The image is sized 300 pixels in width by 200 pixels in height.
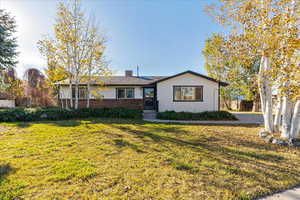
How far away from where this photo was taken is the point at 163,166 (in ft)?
11.0

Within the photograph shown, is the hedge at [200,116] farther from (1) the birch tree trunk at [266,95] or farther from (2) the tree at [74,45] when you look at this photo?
(2) the tree at [74,45]

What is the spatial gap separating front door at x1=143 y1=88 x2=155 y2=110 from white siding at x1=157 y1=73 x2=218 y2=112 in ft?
4.94

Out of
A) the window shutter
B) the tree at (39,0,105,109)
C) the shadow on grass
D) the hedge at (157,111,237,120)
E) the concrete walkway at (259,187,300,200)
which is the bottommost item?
the concrete walkway at (259,187,300,200)

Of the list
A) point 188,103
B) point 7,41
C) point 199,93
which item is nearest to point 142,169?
point 188,103

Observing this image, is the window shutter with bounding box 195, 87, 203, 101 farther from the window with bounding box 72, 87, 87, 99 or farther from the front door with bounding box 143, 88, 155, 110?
the window with bounding box 72, 87, 87, 99

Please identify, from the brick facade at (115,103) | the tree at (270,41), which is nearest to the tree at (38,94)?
the brick facade at (115,103)

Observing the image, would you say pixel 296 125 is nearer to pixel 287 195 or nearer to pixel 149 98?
pixel 287 195

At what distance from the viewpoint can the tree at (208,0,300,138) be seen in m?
4.32

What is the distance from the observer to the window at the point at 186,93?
40.2 feet

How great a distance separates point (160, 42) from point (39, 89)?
51.7ft

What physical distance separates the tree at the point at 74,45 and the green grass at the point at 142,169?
22.7 feet

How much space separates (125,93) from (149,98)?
100.0 inches

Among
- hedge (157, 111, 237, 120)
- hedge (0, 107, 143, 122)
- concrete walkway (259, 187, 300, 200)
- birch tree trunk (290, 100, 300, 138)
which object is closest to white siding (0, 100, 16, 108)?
hedge (0, 107, 143, 122)

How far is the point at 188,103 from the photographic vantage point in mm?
12289
